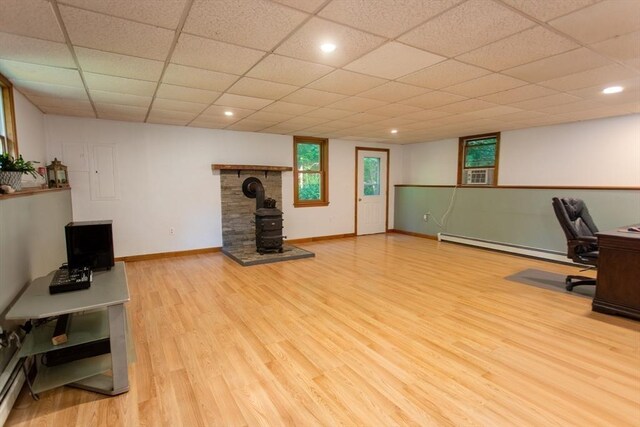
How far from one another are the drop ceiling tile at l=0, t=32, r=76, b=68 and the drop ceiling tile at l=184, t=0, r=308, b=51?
3.58ft

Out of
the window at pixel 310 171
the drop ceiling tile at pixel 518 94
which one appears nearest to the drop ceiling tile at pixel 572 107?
the drop ceiling tile at pixel 518 94

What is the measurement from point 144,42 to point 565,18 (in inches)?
107

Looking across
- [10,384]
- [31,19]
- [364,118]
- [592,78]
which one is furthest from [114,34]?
[592,78]

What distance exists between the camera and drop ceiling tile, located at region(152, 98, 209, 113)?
148 inches

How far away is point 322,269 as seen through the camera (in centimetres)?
466

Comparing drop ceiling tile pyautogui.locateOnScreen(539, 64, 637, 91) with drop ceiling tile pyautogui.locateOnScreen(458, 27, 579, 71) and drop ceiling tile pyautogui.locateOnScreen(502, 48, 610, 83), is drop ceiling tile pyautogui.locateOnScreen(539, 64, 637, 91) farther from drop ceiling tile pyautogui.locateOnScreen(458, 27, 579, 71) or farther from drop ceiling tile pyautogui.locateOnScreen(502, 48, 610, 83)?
drop ceiling tile pyautogui.locateOnScreen(458, 27, 579, 71)

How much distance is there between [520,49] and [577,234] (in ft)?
8.22

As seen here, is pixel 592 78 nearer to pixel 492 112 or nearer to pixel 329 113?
pixel 492 112

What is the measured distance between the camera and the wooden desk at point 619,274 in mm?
2928

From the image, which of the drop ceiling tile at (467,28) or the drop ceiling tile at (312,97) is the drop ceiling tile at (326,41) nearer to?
the drop ceiling tile at (467,28)

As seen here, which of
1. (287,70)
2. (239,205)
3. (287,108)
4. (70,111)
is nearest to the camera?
(287,70)

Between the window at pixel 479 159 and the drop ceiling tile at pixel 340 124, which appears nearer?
the drop ceiling tile at pixel 340 124

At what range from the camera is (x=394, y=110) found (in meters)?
4.20

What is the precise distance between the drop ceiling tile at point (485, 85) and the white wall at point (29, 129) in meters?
4.49
